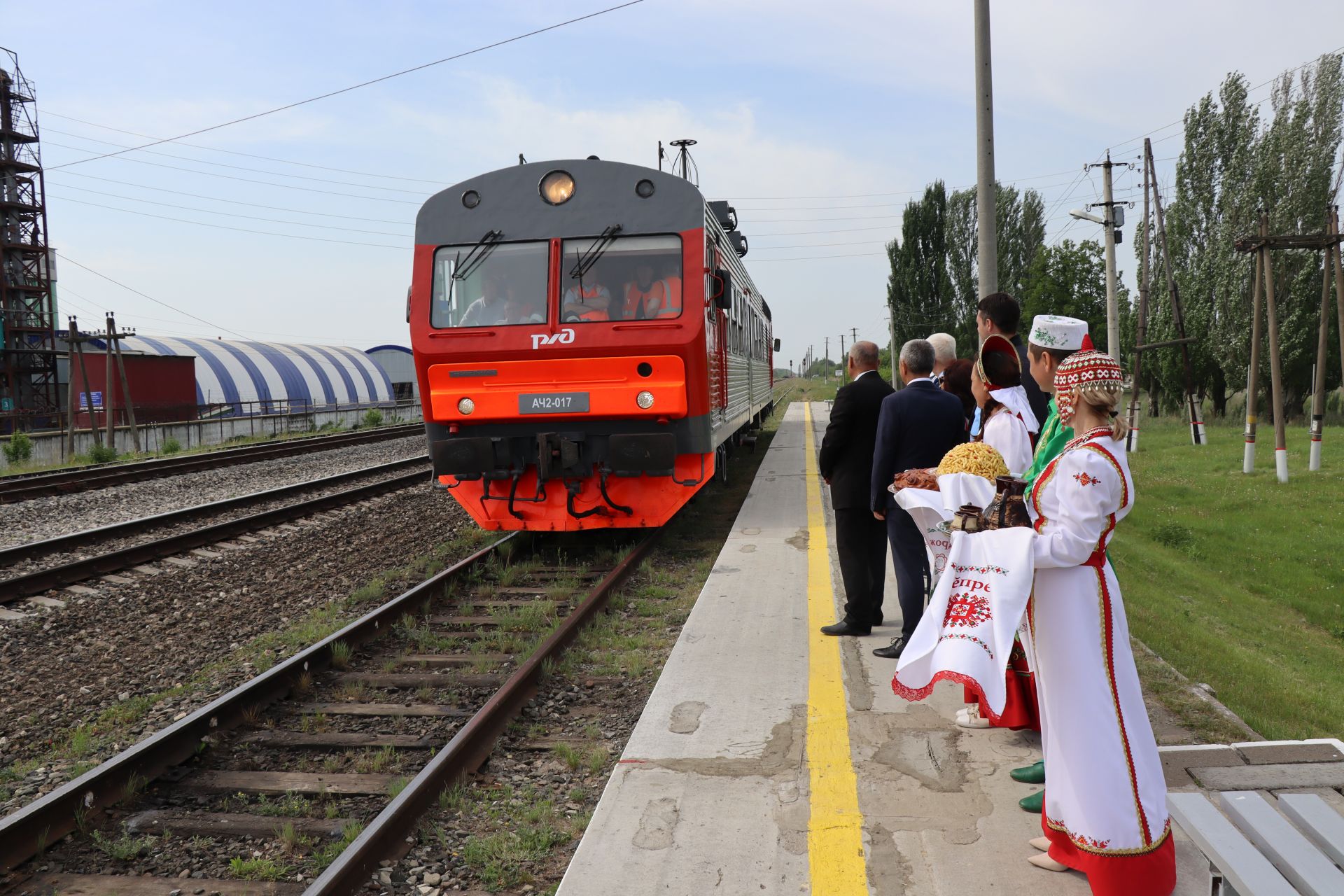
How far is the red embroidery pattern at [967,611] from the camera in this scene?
2756 millimetres

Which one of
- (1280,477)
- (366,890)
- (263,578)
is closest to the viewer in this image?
(366,890)

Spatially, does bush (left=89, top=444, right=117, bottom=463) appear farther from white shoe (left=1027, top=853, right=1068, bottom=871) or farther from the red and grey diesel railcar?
white shoe (left=1027, top=853, right=1068, bottom=871)

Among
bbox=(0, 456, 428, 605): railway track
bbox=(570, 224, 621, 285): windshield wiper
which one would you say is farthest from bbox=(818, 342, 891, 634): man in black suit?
bbox=(0, 456, 428, 605): railway track

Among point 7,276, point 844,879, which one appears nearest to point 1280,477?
point 844,879

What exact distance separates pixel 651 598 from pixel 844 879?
14.2 feet

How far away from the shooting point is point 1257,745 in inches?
143

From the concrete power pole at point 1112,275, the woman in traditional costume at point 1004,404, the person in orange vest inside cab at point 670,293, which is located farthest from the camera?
the concrete power pole at point 1112,275

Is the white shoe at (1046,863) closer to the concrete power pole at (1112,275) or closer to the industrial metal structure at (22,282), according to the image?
the concrete power pole at (1112,275)

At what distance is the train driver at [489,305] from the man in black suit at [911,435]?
4.30 m

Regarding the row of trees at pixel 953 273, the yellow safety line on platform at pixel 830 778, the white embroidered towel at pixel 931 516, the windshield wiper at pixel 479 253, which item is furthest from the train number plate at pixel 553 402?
the row of trees at pixel 953 273

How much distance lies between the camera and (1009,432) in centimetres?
Answer: 378

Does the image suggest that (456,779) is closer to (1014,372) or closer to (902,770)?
(902,770)

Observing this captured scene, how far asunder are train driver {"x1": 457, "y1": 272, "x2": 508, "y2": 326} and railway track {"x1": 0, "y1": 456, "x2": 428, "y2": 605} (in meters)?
3.71

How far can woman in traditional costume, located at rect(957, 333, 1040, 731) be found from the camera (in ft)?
12.4
